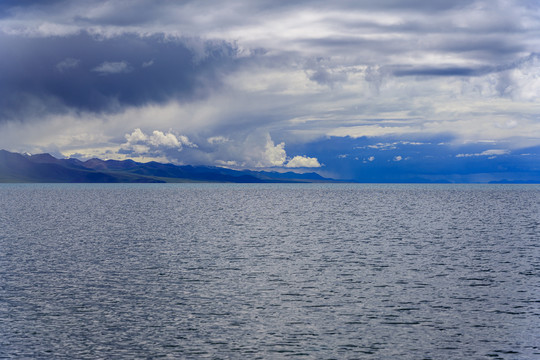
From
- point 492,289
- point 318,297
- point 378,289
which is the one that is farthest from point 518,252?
point 318,297

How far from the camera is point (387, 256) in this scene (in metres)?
64.1

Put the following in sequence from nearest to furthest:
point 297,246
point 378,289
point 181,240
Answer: point 378,289 < point 297,246 < point 181,240

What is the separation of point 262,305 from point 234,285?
300 inches

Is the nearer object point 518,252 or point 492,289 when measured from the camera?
point 492,289

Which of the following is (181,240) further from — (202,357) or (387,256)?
(202,357)

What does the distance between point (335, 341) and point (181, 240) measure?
53454mm

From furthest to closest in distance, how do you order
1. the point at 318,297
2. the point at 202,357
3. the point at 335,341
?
the point at 318,297 < the point at 335,341 < the point at 202,357

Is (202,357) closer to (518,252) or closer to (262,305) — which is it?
(262,305)

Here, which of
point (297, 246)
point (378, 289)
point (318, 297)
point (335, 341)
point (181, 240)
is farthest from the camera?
point (181, 240)

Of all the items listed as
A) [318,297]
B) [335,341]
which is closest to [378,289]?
[318,297]

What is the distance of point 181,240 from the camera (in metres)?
81.1

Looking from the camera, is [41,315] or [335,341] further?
[41,315]

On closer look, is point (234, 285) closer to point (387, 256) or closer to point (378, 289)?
point (378, 289)

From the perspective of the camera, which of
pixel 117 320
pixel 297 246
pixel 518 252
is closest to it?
pixel 117 320
